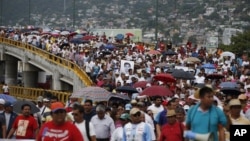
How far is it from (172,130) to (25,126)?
309cm

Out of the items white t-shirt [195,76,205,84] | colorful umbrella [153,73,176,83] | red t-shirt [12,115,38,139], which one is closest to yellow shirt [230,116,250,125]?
red t-shirt [12,115,38,139]

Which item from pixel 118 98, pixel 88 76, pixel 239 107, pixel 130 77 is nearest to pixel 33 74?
pixel 88 76

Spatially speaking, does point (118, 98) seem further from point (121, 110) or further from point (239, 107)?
point (239, 107)

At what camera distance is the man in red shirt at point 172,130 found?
1159 centimetres

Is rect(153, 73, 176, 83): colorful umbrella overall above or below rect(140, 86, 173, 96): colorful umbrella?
above

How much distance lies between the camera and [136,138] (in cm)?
1170

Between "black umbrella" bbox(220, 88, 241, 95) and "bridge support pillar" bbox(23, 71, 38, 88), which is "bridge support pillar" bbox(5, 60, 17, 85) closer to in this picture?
"bridge support pillar" bbox(23, 71, 38, 88)

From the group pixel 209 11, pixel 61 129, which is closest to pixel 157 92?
pixel 61 129

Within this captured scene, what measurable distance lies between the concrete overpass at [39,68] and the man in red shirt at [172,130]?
18.2m

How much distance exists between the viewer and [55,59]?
1672 inches

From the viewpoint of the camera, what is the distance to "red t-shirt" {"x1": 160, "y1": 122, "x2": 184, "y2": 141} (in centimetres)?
1159

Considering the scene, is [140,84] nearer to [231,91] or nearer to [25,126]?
[231,91]

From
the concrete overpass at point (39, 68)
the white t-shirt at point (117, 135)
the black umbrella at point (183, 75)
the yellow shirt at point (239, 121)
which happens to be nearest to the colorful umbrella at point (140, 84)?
the black umbrella at point (183, 75)

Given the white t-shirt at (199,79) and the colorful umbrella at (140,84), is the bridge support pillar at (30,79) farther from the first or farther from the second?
Answer: the colorful umbrella at (140,84)
